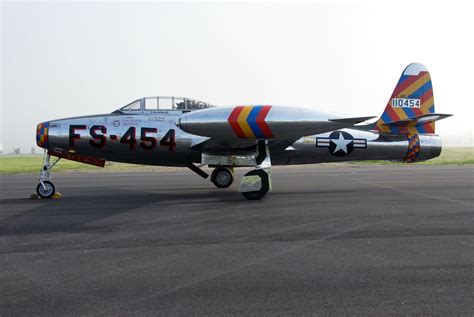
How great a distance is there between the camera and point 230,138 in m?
8.55

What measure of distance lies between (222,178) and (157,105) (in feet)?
11.0

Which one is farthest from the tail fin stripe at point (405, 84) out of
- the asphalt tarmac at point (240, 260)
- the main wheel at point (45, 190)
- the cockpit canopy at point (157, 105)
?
the main wheel at point (45, 190)

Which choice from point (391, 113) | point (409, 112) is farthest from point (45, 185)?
point (409, 112)

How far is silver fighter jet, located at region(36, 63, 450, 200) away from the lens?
8.16m

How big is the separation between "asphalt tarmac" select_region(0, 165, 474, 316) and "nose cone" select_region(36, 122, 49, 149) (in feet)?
8.98

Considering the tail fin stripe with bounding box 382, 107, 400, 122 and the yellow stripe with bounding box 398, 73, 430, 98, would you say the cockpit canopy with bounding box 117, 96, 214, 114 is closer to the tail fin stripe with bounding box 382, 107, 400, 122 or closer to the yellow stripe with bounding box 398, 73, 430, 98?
the tail fin stripe with bounding box 382, 107, 400, 122

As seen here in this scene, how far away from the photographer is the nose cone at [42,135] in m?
9.81

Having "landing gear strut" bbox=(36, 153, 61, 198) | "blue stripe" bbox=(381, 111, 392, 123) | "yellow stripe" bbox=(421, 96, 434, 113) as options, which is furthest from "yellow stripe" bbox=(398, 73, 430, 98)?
"landing gear strut" bbox=(36, 153, 61, 198)

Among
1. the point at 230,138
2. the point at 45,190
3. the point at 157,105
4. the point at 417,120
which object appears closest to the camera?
the point at 230,138

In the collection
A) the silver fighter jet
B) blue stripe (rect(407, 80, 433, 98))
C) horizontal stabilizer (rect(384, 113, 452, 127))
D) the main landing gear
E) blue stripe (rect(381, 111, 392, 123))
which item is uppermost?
blue stripe (rect(407, 80, 433, 98))

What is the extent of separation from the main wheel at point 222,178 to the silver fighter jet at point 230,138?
1.9 inches

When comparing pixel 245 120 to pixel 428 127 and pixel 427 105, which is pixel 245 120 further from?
pixel 427 105

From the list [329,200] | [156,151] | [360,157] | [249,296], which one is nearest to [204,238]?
[249,296]

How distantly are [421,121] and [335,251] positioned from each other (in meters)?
7.71
